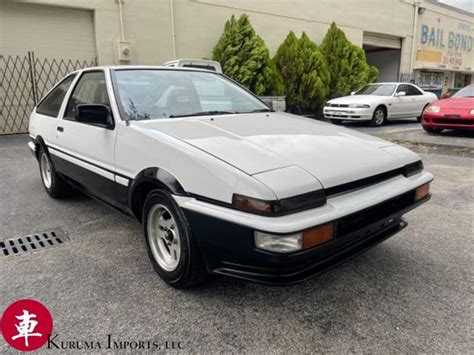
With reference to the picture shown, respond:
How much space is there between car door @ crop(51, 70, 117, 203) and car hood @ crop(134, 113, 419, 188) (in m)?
0.49

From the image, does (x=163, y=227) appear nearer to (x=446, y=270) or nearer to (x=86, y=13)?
(x=446, y=270)

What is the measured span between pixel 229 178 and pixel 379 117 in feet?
34.3

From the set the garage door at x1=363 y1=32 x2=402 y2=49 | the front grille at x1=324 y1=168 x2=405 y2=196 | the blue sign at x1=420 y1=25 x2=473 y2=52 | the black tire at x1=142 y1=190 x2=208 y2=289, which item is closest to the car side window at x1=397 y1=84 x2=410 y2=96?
the garage door at x1=363 y1=32 x2=402 y2=49

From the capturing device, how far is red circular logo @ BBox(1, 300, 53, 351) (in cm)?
202

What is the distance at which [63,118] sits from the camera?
3820 mm

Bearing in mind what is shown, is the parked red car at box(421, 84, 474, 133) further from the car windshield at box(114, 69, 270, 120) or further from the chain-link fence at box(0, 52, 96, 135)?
the chain-link fence at box(0, 52, 96, 135)

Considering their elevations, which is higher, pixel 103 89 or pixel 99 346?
pixel 103 89

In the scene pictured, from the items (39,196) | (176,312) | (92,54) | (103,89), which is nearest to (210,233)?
(176,312)

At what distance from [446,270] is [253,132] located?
174cm

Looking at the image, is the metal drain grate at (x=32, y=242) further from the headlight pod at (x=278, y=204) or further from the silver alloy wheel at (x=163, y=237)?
the headlight pod at (x=278, y=204)

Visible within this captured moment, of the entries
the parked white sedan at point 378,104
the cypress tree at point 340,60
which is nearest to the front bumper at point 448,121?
the parked white sedan at point 378,104

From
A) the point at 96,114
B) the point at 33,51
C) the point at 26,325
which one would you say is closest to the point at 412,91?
the point at 33,51

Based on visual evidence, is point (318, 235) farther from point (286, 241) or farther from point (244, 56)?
point (244, 56)

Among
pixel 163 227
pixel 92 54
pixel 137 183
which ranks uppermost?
pixel 92 54
